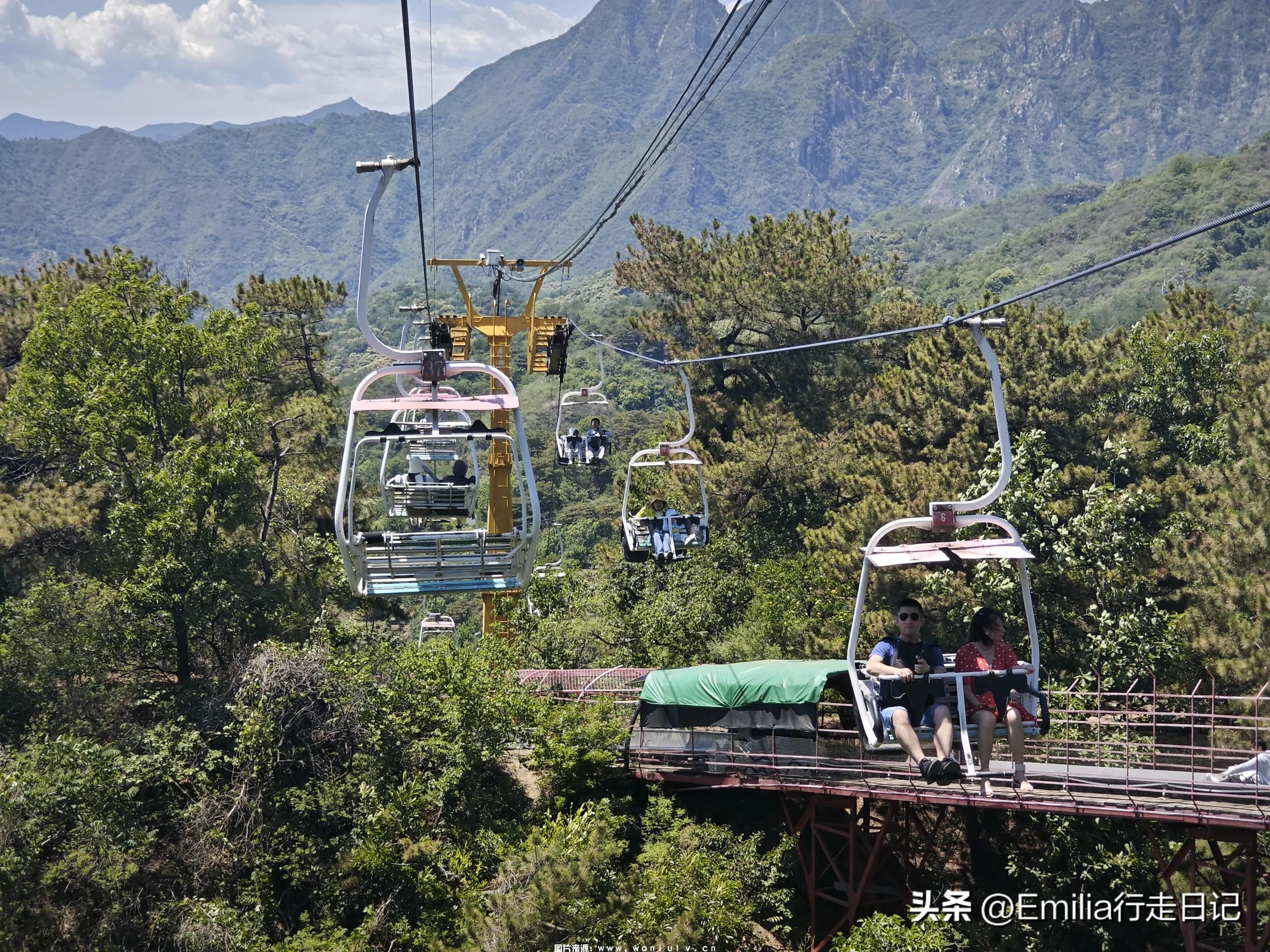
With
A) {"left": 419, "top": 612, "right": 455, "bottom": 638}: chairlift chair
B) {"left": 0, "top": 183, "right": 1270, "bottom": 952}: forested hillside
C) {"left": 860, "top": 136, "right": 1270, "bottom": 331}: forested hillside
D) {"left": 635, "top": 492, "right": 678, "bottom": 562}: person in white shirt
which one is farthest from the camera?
{"left": 860, "top": 136, "right": 1270, "bottom": 331}: forested hillside

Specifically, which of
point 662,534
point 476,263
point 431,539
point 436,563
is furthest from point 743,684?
point 476,263

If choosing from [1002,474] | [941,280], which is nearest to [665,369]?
[1002,474]

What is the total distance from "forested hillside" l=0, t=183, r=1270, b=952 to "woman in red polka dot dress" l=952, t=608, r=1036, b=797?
5198 millimetres

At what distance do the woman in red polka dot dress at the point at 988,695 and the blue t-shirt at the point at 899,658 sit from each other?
0.22 m

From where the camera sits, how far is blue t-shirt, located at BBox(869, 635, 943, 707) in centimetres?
992

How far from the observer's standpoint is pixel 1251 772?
13.9m

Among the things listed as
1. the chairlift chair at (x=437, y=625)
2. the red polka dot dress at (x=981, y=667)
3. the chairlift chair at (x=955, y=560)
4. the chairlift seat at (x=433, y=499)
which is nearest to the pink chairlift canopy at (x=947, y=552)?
the chairlift chair at (x=955, y=560)

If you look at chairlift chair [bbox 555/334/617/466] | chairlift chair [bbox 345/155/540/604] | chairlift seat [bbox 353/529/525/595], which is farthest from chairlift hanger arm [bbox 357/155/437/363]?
chairlift chair [bbox 555/334/617/466]

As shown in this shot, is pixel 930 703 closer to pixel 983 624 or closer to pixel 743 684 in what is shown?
pixel 983 624

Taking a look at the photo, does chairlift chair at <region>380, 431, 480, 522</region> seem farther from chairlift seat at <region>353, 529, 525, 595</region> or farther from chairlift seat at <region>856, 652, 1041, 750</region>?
chairlift seat at <region>856, 652, 1041, 750</region>

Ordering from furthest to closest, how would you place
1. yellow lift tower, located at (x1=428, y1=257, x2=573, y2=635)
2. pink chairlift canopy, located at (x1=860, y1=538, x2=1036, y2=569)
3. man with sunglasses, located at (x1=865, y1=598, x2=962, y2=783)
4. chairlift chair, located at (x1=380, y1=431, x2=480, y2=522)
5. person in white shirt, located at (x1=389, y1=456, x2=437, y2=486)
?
yellow lift tower, located at (x1=428, y1=257, x2=573, y2=635) → person in white shirt, located at (x1=389, y1=456, x2=437, y2=486) → chairlift chair, located at (x1=380, y1=431, x2=480, y2=522) → pink chairlift canopy, located at (x1=860, y1=538, x2=1036, y2=569) → man with sunglasses, located at (x1=865, y1=598, x2=962, y2=783)

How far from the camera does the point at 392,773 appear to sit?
1766 cm

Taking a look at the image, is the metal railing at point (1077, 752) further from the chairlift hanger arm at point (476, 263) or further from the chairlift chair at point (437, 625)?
the chairlift hanger arm at point (476, 263)

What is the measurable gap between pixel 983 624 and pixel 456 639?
16.2 meters
